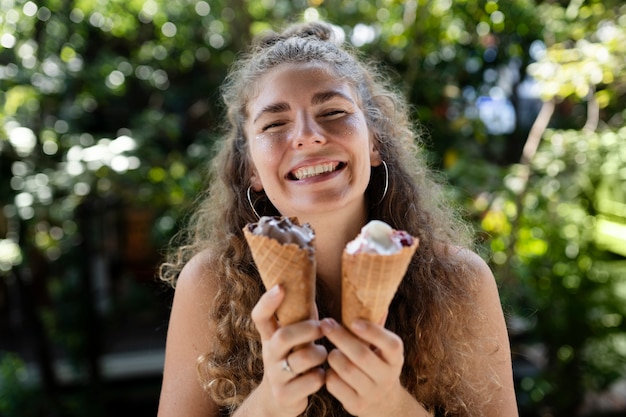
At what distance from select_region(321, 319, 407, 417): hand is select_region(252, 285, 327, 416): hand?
0.04m

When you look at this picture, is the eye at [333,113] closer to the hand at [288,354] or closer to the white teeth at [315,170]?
the white teeth at [315,170]

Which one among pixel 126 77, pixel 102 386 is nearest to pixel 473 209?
pixel 126 77

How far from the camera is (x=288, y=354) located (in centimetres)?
119

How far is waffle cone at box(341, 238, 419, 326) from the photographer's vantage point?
1.15 metres

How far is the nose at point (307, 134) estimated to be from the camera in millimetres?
1494

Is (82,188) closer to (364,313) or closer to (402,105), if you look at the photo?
(402,105)

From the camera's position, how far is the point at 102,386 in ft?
14.4

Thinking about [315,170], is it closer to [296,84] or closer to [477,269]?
[296,84]

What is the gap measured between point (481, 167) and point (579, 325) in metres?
1.67

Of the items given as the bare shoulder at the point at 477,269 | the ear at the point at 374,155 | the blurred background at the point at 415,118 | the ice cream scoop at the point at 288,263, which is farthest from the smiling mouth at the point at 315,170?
the blurred background at the point at 415,118

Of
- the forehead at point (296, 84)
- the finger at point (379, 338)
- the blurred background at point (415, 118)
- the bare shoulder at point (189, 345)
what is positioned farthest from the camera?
the blurred background at point (415, 118)

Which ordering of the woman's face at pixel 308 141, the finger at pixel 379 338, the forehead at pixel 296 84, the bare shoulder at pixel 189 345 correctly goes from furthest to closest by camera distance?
the bare shoulder at pixel 189 345
the forehead at pixel 296 84
the woman's face at pixel 308 141
the finger at pixel 379 338

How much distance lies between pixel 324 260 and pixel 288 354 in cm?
60

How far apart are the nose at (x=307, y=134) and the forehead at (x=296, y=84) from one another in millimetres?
92
